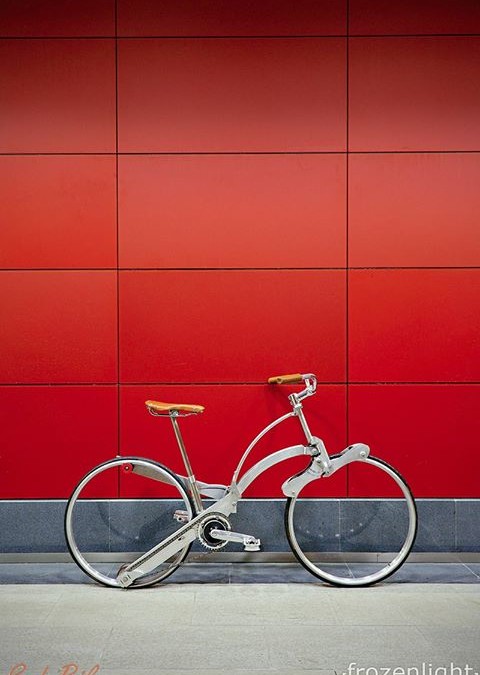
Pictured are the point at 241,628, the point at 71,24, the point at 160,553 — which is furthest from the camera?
the point at 71,24

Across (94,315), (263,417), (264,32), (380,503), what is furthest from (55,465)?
(264,32)

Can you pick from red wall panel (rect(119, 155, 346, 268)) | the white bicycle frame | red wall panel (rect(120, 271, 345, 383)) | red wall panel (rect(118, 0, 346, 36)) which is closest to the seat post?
the white bicycle frame

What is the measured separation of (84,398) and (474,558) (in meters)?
2.44

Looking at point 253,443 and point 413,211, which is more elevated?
point 413,211

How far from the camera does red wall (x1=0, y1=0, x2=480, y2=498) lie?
473 cm

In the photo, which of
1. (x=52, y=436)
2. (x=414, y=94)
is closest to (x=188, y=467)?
(x=52, y=436)

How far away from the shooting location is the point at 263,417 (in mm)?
4777

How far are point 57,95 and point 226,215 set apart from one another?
1.19 meters

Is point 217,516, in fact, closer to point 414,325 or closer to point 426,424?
point 426,424

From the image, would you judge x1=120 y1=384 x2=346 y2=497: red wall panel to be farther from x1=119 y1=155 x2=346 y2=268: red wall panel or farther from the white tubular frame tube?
x1=119 y1=155 x2=346 y2=268: red wall panel

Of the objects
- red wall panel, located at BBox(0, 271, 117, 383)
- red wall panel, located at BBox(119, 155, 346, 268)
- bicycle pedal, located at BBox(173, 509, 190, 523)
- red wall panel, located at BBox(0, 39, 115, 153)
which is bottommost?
bicycle pedal, located at BBox(173, 509, 190, 523)

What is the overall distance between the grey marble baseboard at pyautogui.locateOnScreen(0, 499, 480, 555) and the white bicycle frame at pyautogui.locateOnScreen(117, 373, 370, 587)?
38 centimetres

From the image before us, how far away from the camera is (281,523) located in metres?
4.76

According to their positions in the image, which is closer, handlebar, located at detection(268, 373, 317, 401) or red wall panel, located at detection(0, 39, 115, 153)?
handlebar, located at detection(268, 373, 317, 401)
